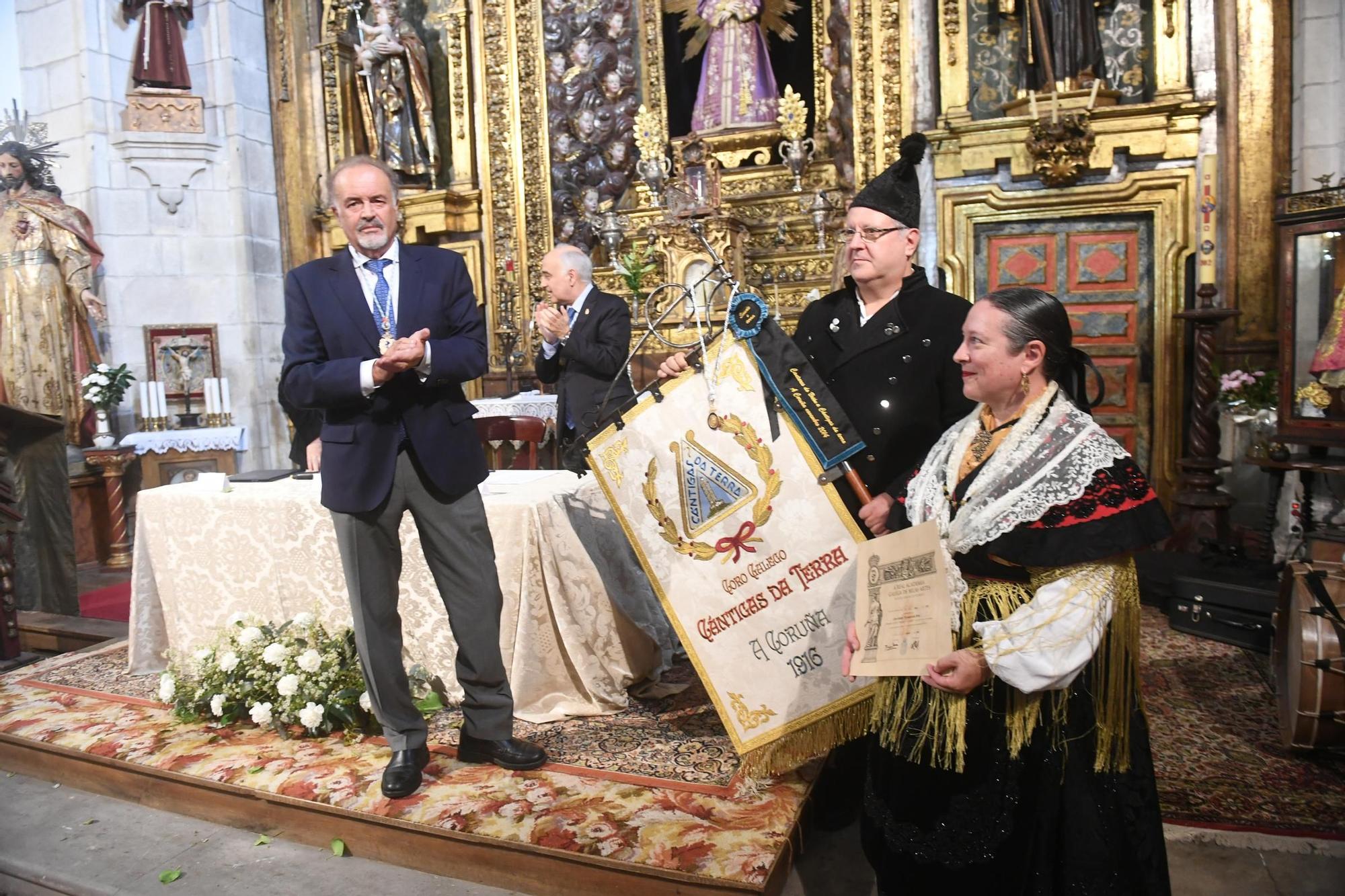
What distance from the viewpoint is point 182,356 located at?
25.2 feet

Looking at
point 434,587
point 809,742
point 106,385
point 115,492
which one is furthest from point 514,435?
point 809,742

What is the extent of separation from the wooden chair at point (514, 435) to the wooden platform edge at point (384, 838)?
120 inches

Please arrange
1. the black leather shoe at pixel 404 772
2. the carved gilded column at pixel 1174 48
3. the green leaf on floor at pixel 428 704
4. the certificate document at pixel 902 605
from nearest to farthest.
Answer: the certificate document at pixel 902 605
the black leather shoe at pixel 404 772
the green leaf on floor at pixel 428 704
the carved gilded column at pixel 1174 48

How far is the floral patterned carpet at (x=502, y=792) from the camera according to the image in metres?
2.36

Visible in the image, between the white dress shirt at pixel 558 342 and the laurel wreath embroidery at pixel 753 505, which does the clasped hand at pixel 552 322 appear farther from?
the laurel wreath embroidery at pixel 753 505

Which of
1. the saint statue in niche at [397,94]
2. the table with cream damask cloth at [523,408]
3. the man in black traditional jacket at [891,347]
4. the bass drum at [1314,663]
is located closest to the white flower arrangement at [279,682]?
the man in black traditional jacket at [891,347]

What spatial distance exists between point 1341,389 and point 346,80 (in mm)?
7748

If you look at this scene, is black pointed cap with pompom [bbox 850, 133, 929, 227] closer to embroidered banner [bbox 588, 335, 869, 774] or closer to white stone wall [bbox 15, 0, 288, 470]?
embroidered banner [bbox 588, 335, 869, 774]

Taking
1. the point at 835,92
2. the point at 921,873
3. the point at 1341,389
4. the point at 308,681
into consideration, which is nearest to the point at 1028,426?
the point at 921,873

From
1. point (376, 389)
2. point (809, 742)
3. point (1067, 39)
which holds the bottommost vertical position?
point (809, 742)

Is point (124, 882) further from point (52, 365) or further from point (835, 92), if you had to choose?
point (835, 92)

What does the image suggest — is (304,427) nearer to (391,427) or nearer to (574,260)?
(574,260)

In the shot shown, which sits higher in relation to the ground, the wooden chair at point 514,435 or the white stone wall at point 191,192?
the white stone wall at point 191,192

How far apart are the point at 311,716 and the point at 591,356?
1.66 m
